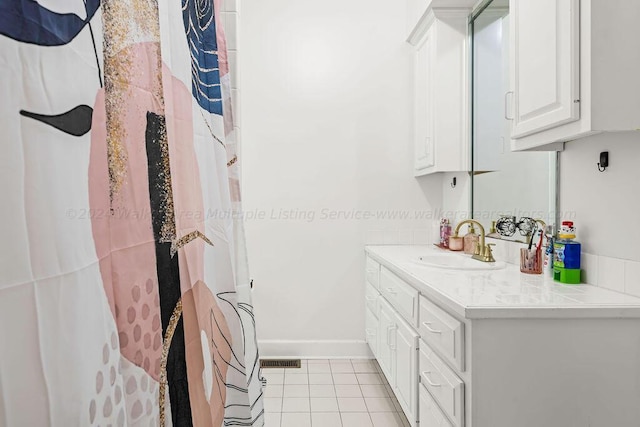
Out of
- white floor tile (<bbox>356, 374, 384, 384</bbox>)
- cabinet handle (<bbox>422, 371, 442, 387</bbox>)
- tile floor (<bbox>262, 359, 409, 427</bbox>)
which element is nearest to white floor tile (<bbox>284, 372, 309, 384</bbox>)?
tile floor (<bbox>262, 359, 409, 427</bbox>)

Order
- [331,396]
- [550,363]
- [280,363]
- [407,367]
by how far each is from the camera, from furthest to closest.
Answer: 1. [280,363]
2. [331,396]
3. [407,367]
4. [550,363]

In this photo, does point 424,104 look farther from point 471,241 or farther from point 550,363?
point 550,363

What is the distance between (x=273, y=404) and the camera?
2457mm

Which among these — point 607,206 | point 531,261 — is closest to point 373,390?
point 531,261

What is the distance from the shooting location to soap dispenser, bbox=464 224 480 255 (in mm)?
2533

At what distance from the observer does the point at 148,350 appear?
59cm

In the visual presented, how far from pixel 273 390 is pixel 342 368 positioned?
1.84 ft

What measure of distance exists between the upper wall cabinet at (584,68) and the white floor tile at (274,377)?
2.16m

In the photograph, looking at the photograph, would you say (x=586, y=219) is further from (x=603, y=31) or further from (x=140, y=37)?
(x=140, y=37)

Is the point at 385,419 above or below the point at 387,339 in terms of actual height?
below

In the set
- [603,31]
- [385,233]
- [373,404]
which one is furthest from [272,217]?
[603,31]

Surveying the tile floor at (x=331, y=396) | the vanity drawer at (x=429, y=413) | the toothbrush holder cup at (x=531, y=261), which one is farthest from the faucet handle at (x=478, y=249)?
the tile floor at (x=331, y=396)

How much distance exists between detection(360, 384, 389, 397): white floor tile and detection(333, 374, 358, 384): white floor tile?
9 centimetres

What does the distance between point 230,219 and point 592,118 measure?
1075 millimetres
